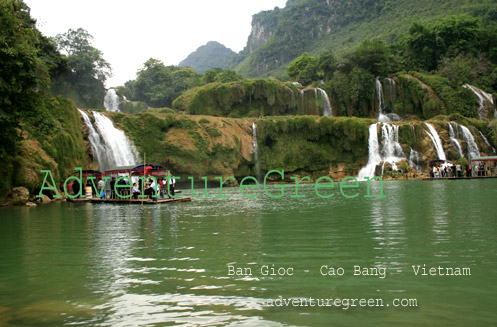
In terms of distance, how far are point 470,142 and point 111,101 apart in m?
56.8

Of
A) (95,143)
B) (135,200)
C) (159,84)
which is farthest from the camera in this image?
(159,84)

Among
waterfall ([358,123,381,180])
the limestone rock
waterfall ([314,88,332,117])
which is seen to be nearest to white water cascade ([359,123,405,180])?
waterfall ([358,123,381,180])

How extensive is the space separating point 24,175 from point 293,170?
105ft

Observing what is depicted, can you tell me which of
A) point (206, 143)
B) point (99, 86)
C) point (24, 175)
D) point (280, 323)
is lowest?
point (280, 323)

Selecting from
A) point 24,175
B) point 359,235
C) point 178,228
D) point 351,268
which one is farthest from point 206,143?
point 351,268

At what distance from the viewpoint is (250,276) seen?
6309mm

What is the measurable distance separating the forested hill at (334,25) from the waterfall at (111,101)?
5215 centimetres

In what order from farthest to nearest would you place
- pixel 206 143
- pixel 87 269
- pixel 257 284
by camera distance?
pixel 206 143
pixel 87 269
pixel 257 284

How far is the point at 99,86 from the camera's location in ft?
235

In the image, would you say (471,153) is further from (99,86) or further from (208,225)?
(99,86)

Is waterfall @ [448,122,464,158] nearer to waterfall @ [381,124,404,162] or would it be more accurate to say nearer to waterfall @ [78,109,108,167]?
waterfall @ [381,124,404,162]

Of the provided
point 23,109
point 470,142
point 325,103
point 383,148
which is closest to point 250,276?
point 23,109

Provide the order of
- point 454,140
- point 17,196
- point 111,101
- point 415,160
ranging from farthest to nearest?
point 111,101 < point 454,140 < point 415,160 < point 17,196

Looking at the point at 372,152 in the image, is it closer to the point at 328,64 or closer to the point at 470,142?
the point at 470,142
